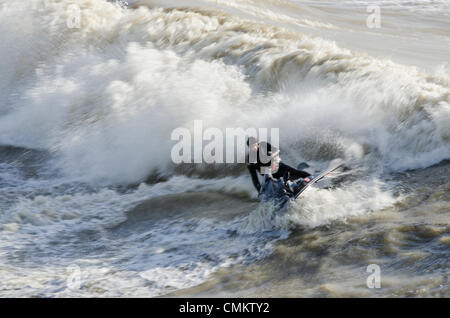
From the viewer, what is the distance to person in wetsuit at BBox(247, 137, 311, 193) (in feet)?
25.0

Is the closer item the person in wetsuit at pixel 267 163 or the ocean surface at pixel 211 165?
the ocean surface at pixel 211 165

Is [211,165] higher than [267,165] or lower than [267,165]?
lower

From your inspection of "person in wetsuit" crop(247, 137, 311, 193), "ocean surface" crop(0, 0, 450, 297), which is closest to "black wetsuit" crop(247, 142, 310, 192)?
"person in wetsuit" crop(247, 137, 311, 193)

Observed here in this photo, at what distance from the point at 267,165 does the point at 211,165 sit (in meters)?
2.83

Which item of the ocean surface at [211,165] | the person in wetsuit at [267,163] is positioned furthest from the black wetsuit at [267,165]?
the ocean surface at [211,165]

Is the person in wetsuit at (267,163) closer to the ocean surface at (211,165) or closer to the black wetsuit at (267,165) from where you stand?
the black wetsuit at (267,165)

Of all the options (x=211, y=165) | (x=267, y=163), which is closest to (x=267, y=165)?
(x=267, y=163)

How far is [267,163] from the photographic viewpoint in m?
7.66

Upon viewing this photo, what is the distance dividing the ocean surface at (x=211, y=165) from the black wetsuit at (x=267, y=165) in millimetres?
310

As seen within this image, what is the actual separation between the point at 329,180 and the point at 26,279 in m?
4.09

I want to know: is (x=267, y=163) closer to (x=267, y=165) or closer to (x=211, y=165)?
(x=267, y=165)

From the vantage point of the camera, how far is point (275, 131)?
10297 mm

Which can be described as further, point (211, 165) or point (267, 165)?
point (211, 165)

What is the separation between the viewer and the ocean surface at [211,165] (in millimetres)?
6516
